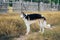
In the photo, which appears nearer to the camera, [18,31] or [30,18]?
[30,18]

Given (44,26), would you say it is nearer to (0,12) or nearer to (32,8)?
(0,12)

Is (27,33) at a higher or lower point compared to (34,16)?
lower

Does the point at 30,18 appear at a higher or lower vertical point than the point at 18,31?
higher

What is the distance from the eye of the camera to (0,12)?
19375mm

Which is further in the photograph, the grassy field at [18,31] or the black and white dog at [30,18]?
the black and white dog at [30,18]

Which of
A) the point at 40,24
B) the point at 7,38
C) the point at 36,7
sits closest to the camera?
the point at 7,38

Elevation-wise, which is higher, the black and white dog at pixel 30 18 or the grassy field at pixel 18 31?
the black and white dog at pixel 30 18

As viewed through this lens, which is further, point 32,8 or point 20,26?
point 32,8

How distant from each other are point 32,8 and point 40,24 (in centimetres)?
897

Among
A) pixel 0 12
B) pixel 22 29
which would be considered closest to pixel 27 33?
pixel 22 29

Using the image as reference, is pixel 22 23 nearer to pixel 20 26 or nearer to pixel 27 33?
pixel 20 26

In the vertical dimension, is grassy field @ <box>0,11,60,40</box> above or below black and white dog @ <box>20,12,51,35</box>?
below

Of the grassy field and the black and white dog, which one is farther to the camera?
the black and white dog

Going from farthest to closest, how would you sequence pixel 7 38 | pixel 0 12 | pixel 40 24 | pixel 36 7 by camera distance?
1. pixel 36 7
2. pixel 0 12
3. pixel 40 24
4. pixel 7 38
